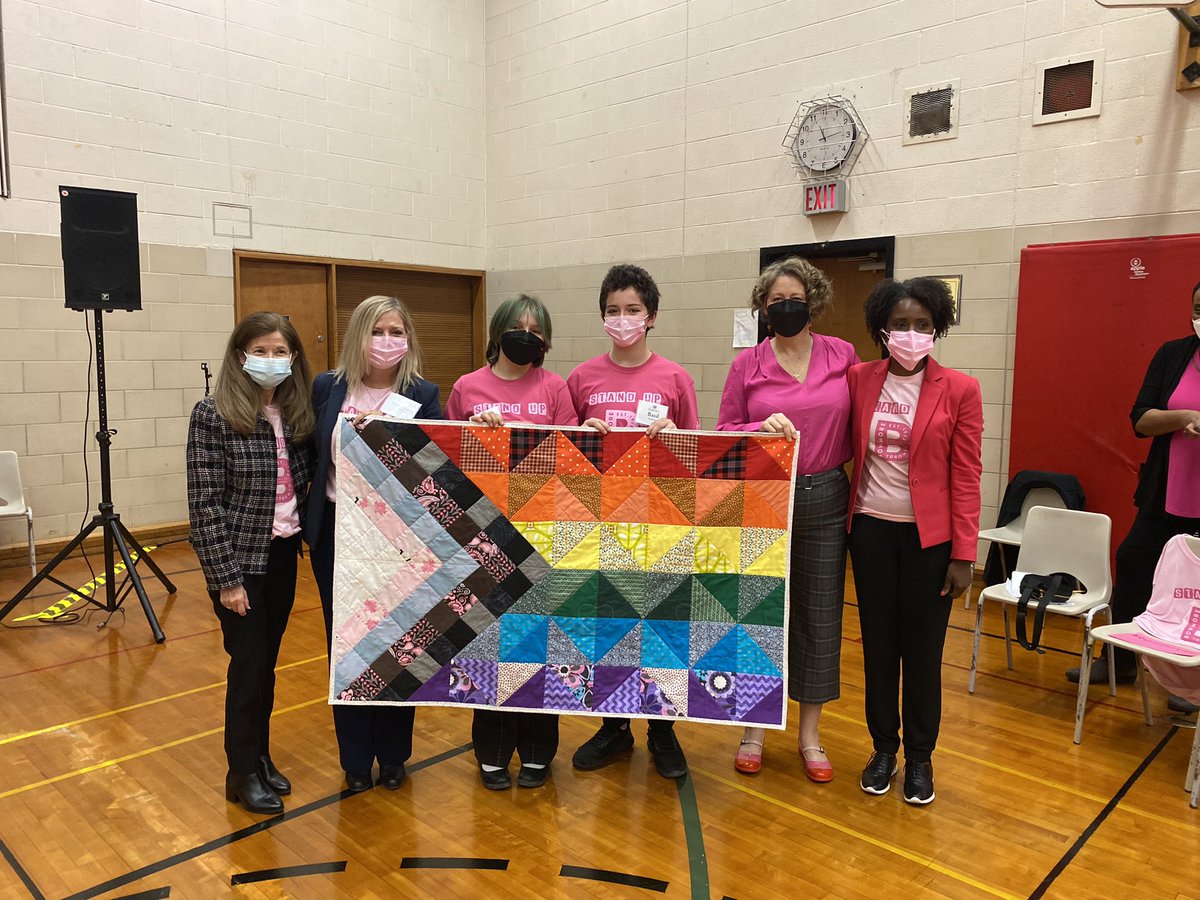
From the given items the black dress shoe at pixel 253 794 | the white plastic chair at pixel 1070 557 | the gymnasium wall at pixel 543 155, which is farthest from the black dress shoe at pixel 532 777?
the gymnasium wall at pixel 543 155

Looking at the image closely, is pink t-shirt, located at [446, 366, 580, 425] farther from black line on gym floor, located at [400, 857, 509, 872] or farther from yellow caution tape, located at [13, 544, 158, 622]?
yellow caution tape, located at [13, 544, 158, 622]

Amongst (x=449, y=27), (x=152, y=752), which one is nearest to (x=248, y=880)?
(x=152, y=752)

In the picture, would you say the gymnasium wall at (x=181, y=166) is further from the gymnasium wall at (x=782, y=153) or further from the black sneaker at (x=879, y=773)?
the black sneaker at (x=879, y=773)

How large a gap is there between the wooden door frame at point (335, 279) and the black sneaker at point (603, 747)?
9.54ft

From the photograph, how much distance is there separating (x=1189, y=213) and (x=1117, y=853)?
10.3ft

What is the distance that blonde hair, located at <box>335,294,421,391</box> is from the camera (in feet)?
7.70

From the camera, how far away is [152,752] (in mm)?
2797

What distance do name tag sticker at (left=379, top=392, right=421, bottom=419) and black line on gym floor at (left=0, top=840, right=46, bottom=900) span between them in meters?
1.43

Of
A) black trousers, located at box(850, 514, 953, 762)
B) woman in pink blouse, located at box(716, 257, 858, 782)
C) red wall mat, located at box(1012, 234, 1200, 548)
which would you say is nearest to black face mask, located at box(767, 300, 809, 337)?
woman in pink blouse, located at box(716, 257, 858, 782)

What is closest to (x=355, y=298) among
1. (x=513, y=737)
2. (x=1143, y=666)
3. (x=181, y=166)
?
(x=181, y=166)

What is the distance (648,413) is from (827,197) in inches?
131

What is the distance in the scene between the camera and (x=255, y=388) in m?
2.31

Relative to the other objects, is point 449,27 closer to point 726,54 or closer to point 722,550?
point 726,54

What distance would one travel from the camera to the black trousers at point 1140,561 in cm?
321
